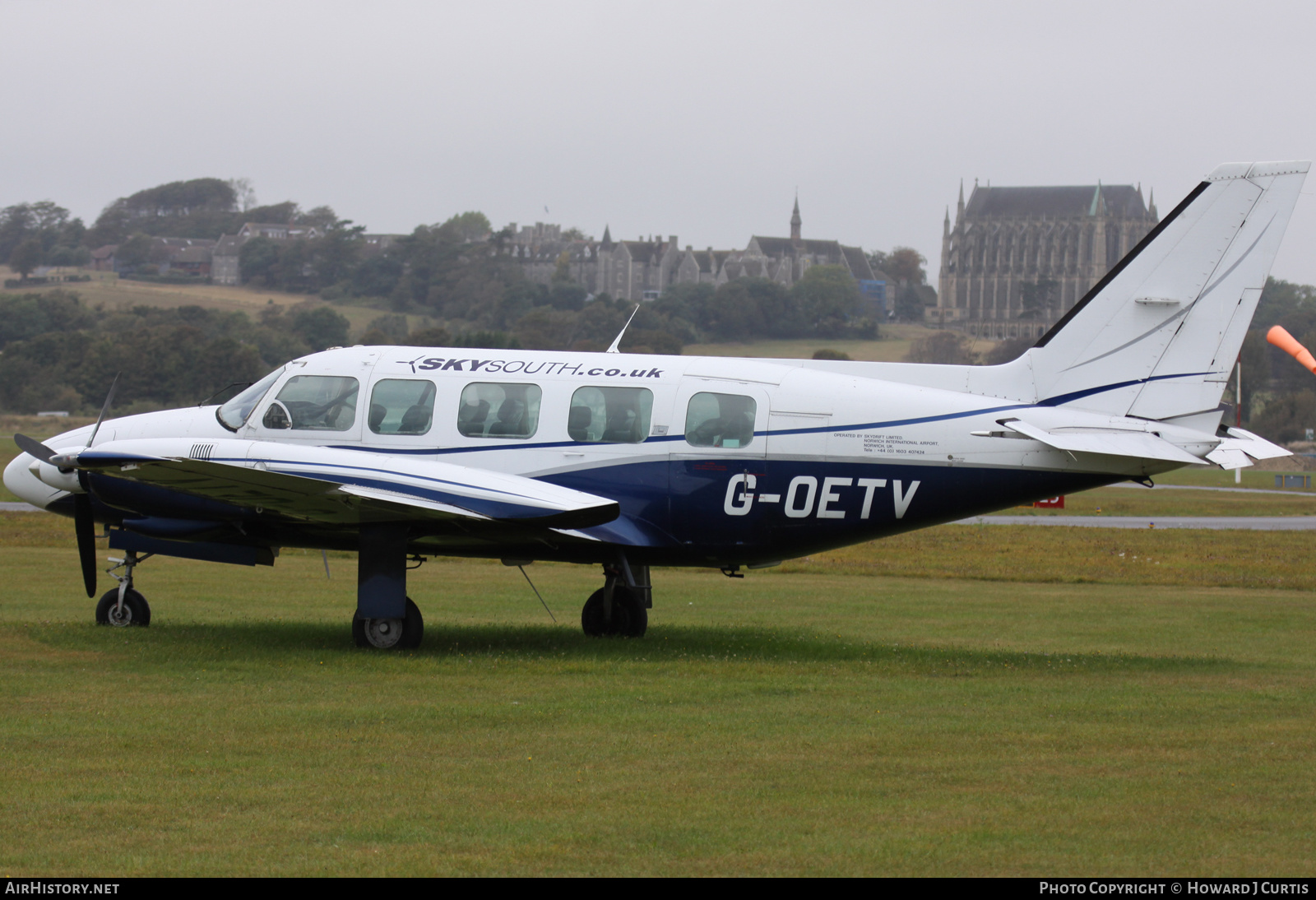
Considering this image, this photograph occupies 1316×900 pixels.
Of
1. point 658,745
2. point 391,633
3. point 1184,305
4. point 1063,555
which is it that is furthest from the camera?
point 1063,555

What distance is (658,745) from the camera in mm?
10977

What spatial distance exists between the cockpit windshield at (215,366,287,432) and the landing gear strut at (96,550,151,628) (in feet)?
6.53

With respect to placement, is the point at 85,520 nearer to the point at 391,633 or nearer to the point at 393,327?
the point at 391,633

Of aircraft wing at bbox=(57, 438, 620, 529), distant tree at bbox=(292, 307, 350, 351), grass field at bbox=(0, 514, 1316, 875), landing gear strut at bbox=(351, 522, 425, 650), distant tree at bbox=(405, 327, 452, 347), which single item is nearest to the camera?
grass field at bbox=(0, 514, 1316, 875)

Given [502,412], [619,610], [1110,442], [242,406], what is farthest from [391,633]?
[1110,442]

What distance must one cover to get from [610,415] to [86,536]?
260 inches

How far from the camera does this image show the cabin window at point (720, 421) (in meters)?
16.3

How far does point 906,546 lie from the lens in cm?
3888

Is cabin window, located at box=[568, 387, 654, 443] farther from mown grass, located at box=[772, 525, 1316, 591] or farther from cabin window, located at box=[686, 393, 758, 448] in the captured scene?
mown grass, located at box=[772, 525, 1316, 591]

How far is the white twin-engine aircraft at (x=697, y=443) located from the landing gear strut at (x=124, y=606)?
545mm

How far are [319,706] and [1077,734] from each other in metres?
6.70

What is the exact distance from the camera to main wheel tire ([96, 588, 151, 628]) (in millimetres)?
17422

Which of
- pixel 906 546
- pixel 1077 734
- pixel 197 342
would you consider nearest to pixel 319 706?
pixel 1077 734

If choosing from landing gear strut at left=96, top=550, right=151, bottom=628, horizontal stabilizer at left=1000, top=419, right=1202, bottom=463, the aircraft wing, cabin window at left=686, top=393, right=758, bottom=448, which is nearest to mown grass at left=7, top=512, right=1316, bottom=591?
landing gear strut at left=96, top=550, right=151, bottom=628
